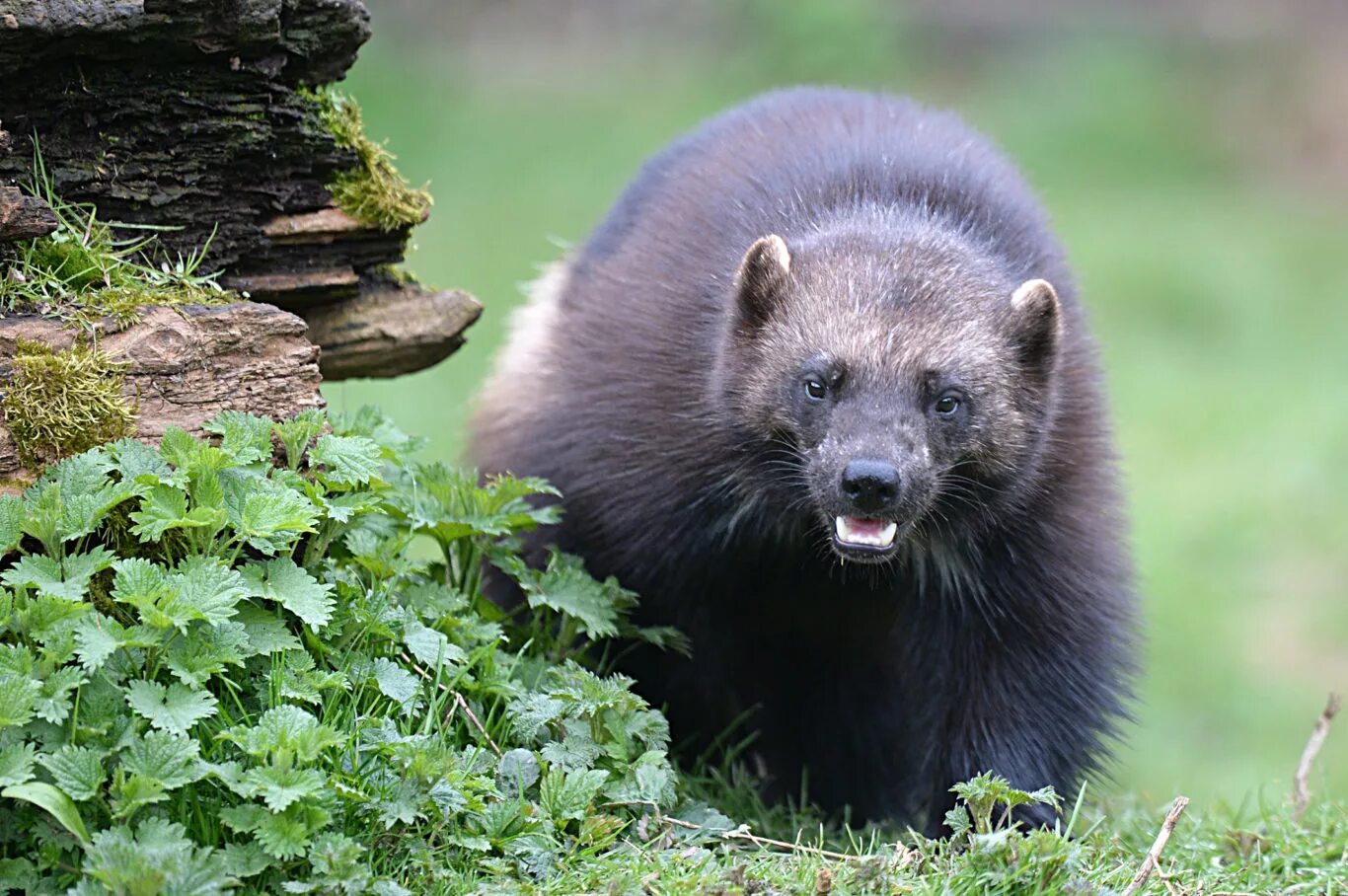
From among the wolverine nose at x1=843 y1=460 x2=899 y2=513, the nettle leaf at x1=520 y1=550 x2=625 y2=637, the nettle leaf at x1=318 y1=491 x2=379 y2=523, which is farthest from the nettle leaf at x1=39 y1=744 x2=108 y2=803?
the wolverine nose at x1=843 y1=460 x2=899 y2=513

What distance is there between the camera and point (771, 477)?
4.69 metres

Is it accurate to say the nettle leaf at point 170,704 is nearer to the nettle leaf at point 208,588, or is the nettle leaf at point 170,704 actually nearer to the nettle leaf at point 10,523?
the nettle leaf at point 208,588

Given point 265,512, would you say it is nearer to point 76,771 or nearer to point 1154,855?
point 76,771

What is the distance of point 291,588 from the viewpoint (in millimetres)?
3834

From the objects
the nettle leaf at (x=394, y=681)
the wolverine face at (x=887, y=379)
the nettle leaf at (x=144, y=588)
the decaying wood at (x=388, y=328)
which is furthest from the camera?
the decaying wood at (x=388, y=328)

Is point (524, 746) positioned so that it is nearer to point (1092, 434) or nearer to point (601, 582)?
point (601, 582)

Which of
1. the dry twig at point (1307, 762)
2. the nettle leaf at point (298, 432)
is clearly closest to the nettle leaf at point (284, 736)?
the nettle leaf at point (298, 432)

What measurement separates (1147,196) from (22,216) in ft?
47.7

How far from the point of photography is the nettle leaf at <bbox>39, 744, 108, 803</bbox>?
3.32 meters

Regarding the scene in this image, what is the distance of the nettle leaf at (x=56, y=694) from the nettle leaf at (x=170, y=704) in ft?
0.40

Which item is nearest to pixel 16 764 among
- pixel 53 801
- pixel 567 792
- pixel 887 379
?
pixel 53 801

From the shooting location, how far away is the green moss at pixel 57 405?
3.93 meters

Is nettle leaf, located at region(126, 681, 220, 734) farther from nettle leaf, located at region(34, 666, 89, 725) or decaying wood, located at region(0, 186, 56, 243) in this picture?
decaying wood, located at region(0, 186, 56, 243)

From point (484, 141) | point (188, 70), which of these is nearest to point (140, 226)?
point (188, 70)
